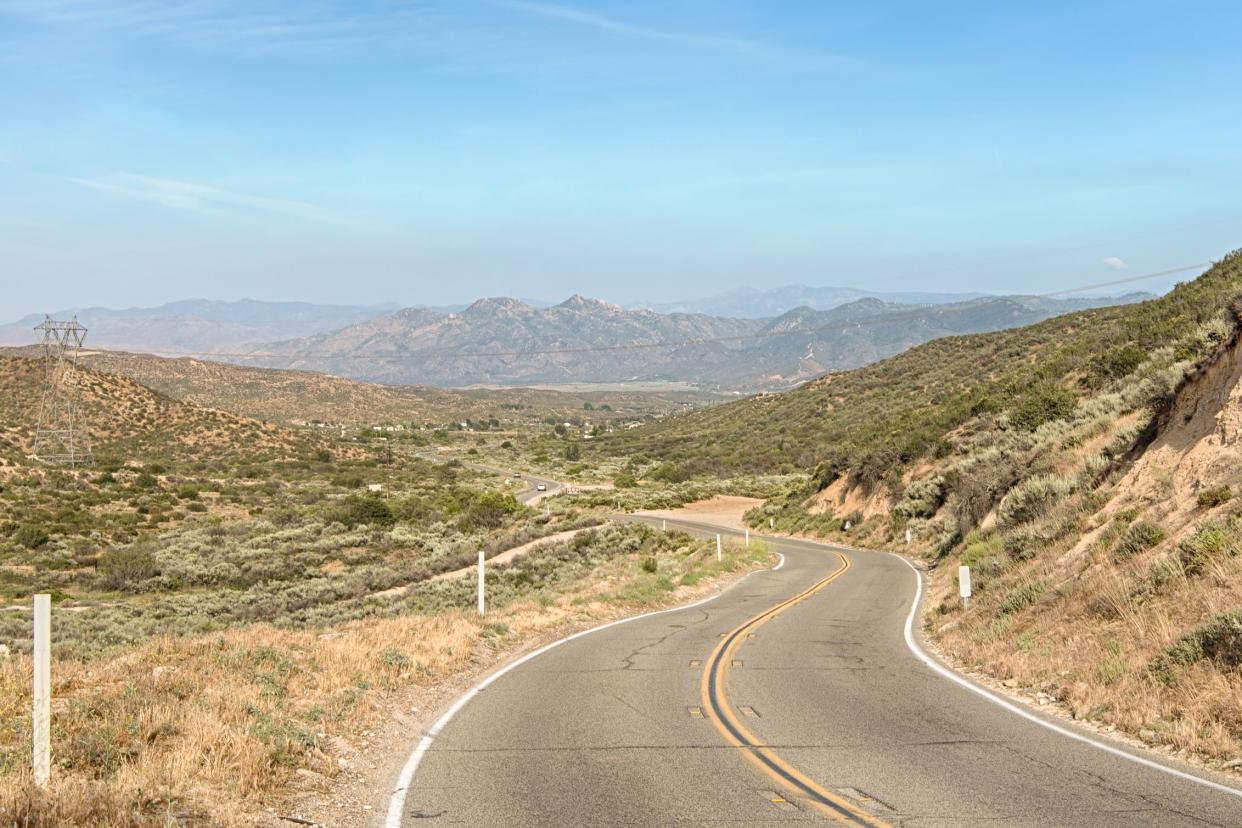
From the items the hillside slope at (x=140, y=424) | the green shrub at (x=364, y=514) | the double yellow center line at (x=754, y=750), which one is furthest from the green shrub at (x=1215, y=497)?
the hillside slope at (x=140, y=424)

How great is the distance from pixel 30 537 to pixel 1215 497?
45470 mm

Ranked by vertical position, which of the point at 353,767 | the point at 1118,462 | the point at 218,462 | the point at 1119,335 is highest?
the point at 1119,335

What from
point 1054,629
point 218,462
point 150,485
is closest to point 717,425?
point 218,462

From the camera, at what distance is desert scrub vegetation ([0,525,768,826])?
685cm

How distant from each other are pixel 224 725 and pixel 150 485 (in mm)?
59744

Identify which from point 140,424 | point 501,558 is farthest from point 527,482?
point 501,558

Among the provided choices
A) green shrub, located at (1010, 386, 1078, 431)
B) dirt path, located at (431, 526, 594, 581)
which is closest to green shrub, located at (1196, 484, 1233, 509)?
green shrub, located at (1010, 386, 1078, 431)

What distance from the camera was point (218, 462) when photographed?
8169 cm

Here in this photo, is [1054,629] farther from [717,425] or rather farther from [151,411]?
[717,425]

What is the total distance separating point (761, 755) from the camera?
28.9ft

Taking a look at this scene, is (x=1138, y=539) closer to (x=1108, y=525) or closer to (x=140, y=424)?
(x=1108, y=525)

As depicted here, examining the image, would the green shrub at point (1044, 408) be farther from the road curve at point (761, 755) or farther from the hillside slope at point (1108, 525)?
the road curve at point (761, 755)

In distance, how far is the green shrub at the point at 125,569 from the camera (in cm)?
3509

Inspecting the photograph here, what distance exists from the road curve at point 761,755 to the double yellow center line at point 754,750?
29mm
